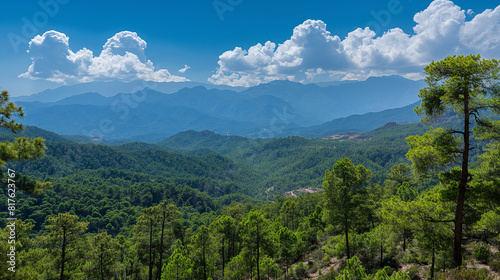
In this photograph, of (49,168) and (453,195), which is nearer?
(453,195)

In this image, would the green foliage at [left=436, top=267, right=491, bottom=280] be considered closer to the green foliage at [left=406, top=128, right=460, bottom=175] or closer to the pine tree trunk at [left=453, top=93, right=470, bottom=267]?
the pine tree trunk at [left=453, top=93, right=470, bottom=267]

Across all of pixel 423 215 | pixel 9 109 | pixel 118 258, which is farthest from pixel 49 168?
pixel 423 215

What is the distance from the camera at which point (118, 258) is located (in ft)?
104

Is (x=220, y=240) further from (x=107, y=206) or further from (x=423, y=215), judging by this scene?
(x=107, y=206)

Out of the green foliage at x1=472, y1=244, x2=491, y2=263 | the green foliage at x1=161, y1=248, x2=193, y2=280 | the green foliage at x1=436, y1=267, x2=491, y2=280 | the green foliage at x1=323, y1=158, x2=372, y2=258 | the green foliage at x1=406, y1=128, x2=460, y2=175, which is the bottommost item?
the green foliage at x1=161, y1=248, x2=193, y2=280

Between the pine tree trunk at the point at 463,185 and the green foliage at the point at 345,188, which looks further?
the green foliage at the point at 345,188

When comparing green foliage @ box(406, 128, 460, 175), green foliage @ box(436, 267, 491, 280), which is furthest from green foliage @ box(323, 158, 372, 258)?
green foliage @ box(436, 267, 491, 280)

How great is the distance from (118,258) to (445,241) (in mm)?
36800

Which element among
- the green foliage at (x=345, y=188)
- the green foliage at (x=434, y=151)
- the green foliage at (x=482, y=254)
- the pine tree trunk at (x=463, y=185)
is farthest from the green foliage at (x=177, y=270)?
the green foliage at (x=482, y=254)

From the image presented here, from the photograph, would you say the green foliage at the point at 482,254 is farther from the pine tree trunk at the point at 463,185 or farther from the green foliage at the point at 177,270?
the green foliage at the point at 177,270

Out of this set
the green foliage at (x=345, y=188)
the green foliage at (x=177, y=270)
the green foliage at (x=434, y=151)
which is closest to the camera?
the green foliage at (x=434, y=151)

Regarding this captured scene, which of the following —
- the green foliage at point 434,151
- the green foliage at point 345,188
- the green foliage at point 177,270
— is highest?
the green foliage at point 434,151

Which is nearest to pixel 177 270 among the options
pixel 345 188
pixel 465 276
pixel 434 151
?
pixel 345 188

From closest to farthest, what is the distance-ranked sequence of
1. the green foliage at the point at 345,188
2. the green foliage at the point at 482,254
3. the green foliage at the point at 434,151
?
the green foliage at the point at 434,151 < the green foliage at the point at 482,254 < the green foliage at the point at 345,188
